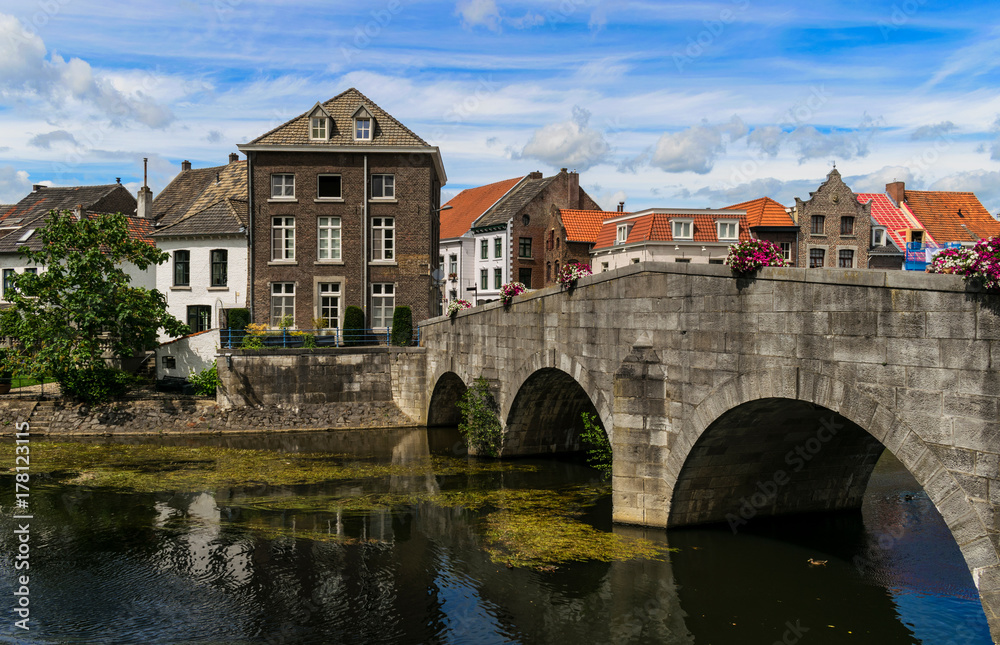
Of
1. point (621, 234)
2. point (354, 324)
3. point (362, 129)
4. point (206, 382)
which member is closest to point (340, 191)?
point (362, 129)

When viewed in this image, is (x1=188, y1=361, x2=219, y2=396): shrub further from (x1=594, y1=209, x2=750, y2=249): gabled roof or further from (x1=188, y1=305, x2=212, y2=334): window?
(x1=594, y1=209, x2=750, y2=249): gabled roof

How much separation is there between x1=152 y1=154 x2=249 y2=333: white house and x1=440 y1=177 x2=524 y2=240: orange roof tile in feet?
73.7

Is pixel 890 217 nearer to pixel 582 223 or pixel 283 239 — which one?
pixel 582 223

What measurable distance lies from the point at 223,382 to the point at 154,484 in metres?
9.11

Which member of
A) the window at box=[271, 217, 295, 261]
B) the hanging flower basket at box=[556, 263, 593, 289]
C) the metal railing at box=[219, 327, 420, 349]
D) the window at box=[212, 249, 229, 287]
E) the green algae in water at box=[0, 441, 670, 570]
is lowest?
the green algae in water at box=[0, 441, 670, 570]

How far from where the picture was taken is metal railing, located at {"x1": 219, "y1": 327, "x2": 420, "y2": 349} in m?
30.9

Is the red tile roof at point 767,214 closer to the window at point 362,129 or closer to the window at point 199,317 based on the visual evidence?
Result: the window at point 362,129

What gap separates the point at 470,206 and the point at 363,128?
88.2 feet

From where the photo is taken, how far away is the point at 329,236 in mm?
34625

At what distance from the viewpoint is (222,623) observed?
1146cm

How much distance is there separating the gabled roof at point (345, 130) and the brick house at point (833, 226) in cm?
2207

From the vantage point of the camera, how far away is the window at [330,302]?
34844 millimetres

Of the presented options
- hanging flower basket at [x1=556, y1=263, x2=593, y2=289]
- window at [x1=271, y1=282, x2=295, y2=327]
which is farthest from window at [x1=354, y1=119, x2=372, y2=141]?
hanging flower basket at [x1=556, y1=263, x2=593, y2=289]

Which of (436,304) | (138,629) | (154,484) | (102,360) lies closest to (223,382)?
(102,360)
